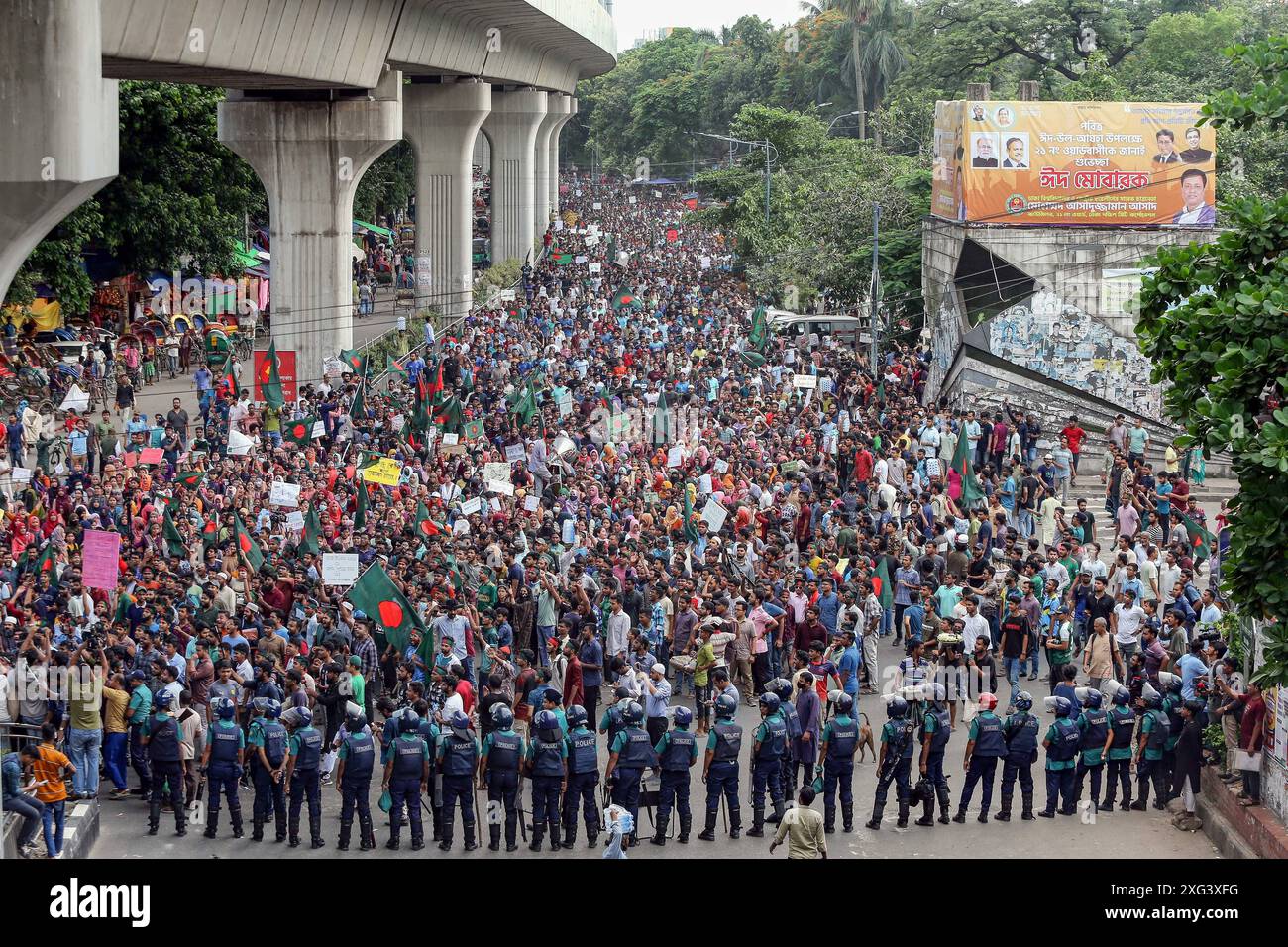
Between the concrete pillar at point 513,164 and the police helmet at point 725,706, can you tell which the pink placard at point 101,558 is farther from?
the concrete pillar at point 513,164

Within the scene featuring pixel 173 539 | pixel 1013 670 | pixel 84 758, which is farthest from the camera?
pixel 173 539

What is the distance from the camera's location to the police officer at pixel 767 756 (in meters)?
13.6

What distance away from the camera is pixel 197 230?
3741 cm

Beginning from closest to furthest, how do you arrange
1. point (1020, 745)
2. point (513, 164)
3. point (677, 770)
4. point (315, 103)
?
point (677, 770), point (1020, 745), point (315, 103), point (513, 164)

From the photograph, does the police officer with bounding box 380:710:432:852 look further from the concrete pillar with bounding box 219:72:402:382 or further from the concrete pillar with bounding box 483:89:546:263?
the concrete pillar with bounding box 483:89:546:263

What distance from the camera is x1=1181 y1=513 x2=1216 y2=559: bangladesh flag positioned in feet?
65.1

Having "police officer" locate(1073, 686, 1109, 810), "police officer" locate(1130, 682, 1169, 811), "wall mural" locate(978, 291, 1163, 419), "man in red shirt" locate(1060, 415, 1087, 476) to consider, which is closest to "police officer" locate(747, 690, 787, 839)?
"police officer" locate(1073, 686, 1109, 810)

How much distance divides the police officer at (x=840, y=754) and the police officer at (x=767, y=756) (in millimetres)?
361

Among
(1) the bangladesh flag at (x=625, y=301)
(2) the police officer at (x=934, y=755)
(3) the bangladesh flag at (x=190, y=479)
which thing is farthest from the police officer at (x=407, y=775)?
(1) the bangladesh flag at (x=625, y=301)

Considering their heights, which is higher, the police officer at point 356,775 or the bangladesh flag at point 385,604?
the bangladesh flag at point 385,604

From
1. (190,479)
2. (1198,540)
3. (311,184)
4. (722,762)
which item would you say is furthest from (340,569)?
(311,184)

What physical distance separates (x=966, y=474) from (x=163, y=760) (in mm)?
12121

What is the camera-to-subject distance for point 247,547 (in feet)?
61.3

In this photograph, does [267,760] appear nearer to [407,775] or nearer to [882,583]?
[407,775]
